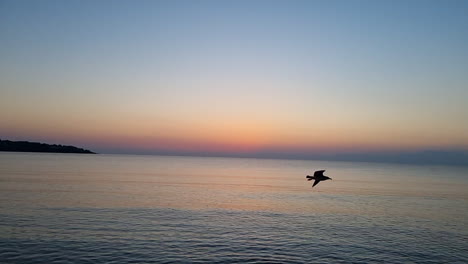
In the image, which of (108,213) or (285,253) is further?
(108,213)

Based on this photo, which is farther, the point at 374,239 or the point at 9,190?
the point at 9,190

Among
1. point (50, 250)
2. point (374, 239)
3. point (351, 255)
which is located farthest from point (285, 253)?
point (50, 250)

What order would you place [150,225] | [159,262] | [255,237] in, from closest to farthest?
1. [159,262]
2. [255,237]
3. [150,225]

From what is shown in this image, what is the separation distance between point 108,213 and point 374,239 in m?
30.1

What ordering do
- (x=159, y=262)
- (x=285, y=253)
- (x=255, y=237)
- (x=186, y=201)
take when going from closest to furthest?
1. (x=159, y=262)
2. (x=285, y=253)
3. (x=255, y=237)
4. (x=186, y=201)

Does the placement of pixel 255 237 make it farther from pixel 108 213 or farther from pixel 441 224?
pixel 441 224

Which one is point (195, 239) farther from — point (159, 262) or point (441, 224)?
point (441, 224)

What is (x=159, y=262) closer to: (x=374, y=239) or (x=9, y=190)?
(x=374, y=239)

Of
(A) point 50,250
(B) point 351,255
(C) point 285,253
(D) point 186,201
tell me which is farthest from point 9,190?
(B) point 351,255

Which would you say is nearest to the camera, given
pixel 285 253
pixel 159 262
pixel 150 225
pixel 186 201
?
pixel 159 262

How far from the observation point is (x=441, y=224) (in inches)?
1752

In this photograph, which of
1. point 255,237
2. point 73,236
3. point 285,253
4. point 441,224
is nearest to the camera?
point 285,253

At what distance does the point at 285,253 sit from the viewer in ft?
96.6

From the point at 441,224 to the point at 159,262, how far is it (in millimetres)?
35350
